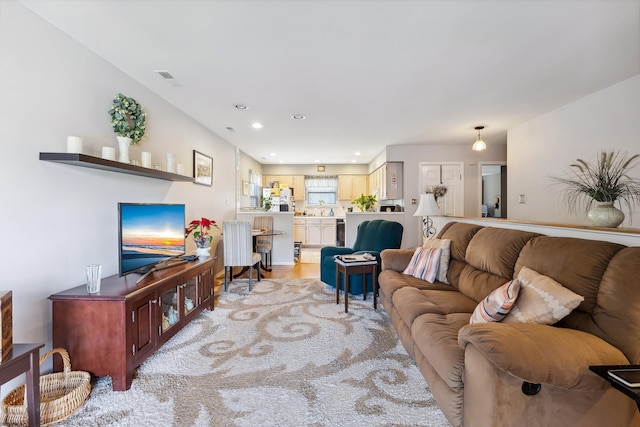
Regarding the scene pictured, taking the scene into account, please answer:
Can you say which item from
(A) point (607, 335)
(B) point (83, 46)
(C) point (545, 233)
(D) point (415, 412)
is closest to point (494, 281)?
(C) point (545, 233)

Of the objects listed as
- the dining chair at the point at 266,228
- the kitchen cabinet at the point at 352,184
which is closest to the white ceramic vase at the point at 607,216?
the dining chair at the point at 266,228

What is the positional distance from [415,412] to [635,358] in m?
1.05

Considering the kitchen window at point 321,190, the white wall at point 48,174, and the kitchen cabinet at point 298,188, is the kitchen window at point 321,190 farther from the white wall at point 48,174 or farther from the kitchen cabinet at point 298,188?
the white wall at point 48,174

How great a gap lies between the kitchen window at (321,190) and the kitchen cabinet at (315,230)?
77 cm

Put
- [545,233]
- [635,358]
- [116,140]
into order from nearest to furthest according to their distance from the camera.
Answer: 1. [635,358]
2. [545,233]
3. [116,140]

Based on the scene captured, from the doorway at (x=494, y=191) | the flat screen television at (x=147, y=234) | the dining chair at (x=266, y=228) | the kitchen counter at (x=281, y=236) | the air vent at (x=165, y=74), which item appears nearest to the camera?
the flat screen television at (x=147, y=234)

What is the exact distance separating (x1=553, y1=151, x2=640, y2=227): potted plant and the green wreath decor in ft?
11.9

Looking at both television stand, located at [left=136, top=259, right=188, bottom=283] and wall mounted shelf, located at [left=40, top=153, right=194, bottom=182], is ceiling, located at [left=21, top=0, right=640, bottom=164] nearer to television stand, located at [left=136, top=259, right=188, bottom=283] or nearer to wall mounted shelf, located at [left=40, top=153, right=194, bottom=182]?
wall mounted shelf, located at [left=40, top=153, right=194, bottom=182]

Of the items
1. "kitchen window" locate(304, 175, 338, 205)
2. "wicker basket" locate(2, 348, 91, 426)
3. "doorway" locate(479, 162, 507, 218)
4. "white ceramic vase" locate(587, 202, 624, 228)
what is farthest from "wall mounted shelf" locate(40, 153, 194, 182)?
"doorway" locate(479, 162, 507, 218)

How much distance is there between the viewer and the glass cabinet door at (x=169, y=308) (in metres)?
2.37

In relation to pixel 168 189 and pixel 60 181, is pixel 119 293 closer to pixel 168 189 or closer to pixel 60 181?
pixel 60 181

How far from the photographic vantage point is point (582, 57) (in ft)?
7.80

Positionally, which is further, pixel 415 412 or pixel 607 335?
pixel 415 412

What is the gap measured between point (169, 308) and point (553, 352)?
8.62ft
